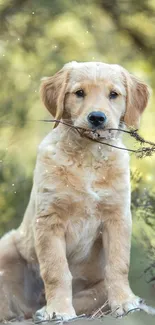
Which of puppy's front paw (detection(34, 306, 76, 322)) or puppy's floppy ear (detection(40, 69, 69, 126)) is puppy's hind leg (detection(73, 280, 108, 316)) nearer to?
puppy's front paw (detection(34, 306, 76, 322))

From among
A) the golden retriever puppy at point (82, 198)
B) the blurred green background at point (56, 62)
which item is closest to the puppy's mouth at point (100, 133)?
the golden retriever puppy at point (82, 198)

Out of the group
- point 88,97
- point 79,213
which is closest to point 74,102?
point 88,97

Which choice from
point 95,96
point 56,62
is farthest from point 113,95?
point 56,62

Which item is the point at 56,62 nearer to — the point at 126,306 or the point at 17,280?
the point at 17,280

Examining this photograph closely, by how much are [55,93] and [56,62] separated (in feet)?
1.07

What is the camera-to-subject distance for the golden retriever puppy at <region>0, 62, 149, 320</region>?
5.65ft

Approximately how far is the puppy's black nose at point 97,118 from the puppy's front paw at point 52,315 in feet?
1.21

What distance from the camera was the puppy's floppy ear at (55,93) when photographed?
69.0 inches

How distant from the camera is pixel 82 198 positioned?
5.68ft

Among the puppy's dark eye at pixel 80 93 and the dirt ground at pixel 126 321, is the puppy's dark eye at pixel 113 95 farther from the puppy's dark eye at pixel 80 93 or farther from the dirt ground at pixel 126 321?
the dirt ground at pixel 126 321

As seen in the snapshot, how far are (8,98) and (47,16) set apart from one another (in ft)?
0.77

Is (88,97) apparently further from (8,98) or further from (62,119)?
(8,98)

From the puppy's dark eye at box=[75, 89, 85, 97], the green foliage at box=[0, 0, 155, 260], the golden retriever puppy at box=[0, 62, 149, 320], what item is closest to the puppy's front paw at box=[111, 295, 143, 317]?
the golden retriever puppy at box=[0, 62, 149, 320]

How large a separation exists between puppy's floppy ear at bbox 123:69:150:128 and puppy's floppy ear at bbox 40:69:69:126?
0.13 metres
